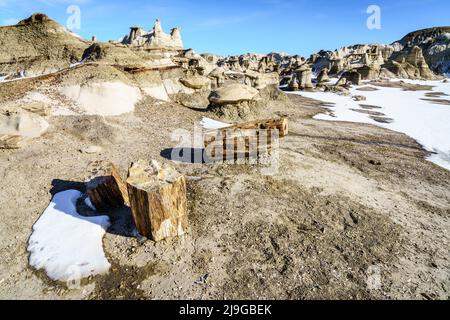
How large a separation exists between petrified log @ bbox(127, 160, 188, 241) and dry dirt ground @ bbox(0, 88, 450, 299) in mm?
265

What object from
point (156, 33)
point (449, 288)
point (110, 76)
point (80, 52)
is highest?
point (156, 33)

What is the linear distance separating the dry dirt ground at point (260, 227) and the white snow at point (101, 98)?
4.63ft

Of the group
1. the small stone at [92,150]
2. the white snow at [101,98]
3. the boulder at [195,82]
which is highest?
the boulder at [195,82]

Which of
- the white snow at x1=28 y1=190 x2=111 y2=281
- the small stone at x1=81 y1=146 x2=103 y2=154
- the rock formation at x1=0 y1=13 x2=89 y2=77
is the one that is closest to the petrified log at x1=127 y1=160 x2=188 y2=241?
the white snow at x1=28 y1=190 x2=111 y2=281

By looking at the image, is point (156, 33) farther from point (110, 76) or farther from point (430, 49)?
point (430, 49)

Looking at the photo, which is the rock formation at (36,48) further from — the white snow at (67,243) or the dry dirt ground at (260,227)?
the white snow at (67,243)

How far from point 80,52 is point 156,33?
102 feet

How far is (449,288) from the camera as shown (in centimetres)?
429

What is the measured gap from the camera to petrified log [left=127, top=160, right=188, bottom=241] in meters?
4.69

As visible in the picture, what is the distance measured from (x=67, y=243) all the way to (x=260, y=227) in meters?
3.73

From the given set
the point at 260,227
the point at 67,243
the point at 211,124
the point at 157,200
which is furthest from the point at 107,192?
the point at 211,124

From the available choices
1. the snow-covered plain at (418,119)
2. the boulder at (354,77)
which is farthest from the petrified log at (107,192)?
the boulder at (354,77)

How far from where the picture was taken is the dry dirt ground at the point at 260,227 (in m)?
4.21
